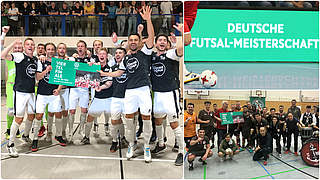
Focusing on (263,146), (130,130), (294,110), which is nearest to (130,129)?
(130,130)

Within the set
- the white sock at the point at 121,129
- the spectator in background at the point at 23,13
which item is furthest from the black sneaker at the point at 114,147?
the spectator in background at the point at 23,13

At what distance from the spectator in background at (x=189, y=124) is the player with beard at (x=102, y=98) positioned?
782mm

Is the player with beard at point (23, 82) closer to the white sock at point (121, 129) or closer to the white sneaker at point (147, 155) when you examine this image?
the white sock at point (121, 129)

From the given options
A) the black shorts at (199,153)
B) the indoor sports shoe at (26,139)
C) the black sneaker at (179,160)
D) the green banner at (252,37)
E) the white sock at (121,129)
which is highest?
the green banner at (252,37)

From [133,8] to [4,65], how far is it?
1340 mm

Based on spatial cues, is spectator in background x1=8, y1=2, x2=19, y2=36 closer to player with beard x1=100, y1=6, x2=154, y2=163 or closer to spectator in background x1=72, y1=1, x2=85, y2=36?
spectator in background x1=72, y1=1, x2=85, y2=36

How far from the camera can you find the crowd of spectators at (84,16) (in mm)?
1979

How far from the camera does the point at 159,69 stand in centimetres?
187

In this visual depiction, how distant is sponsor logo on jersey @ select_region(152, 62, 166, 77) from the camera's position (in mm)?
1863

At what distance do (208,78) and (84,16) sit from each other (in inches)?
47.8

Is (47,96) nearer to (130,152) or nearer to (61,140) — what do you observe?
(61,140)

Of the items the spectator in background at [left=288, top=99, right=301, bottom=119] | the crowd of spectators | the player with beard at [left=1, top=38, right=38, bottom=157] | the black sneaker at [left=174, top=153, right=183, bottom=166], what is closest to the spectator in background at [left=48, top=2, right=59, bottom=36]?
the crowd of spectators

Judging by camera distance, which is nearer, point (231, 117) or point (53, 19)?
point (231, 117)

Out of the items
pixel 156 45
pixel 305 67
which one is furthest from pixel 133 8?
pixel 305 67
